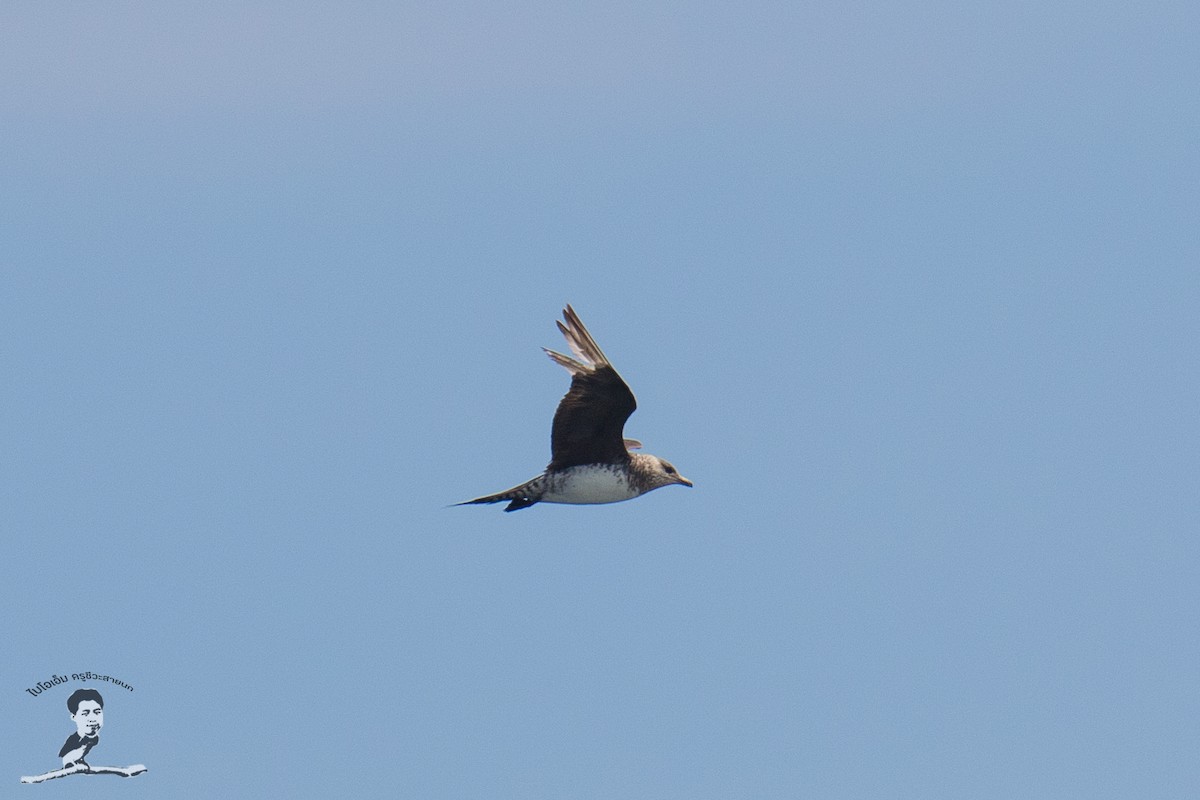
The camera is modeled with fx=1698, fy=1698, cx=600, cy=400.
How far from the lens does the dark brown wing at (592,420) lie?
2152cm

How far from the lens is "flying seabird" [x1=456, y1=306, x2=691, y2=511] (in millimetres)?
21484

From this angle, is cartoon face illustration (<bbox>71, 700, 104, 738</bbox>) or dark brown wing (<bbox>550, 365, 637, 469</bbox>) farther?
cartoon face illustration (<bbox>71, 700, 104, 738</bbox>)

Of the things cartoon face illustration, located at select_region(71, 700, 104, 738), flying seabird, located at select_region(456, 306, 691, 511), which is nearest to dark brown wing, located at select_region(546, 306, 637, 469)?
flying seabird, located at select_region(456, 306, 691, 511)

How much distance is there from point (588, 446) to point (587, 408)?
0.86 m

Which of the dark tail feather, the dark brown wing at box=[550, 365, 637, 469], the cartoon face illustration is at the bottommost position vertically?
the cartoon face illustration

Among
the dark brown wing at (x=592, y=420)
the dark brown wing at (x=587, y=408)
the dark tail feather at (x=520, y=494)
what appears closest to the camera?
the dark brown wing at (x=587, y=408)

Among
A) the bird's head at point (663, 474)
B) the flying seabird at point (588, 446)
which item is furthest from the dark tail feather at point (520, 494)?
the bird's head at point (663, 474)

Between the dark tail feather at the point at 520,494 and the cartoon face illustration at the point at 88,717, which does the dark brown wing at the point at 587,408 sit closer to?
the dark tail feather at the point at 520,494

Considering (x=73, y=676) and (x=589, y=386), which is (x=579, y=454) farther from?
(x=73, y=676)

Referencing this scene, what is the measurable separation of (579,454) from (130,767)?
24.6 feet

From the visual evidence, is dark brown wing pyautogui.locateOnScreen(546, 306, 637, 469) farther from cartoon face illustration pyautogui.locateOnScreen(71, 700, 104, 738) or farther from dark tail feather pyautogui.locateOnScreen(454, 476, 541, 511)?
cartoon face illustration pyautogui.locateOnScreen(71, 700, 104, 738)

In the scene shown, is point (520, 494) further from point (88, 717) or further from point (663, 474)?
point (88, 717)

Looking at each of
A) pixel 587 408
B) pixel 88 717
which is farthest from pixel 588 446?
pixel 88 717

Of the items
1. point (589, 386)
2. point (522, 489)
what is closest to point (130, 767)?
point (522, 489)
